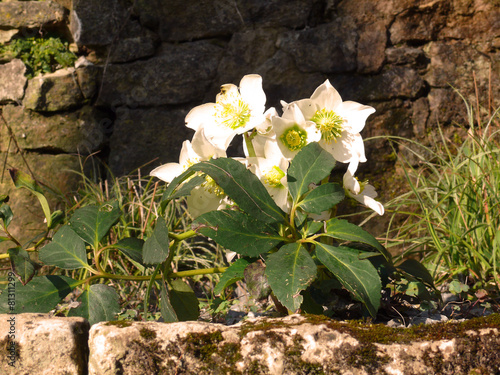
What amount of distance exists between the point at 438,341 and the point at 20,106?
2.68 m

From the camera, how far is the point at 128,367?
952 millimetres

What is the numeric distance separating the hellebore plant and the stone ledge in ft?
0.25

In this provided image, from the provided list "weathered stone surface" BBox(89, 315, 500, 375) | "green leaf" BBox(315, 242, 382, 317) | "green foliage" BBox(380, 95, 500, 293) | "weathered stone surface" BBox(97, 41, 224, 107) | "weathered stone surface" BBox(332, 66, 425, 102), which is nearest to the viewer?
"weathered stone surface" BBox(89, 315, 500, 375)

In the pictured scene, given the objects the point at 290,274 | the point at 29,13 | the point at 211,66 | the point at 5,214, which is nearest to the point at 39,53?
the point at 29,13

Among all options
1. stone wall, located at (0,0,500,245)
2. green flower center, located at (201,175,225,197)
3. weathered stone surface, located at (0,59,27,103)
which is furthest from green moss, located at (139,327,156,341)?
weathered stone surface, located at (0,59,27,103)

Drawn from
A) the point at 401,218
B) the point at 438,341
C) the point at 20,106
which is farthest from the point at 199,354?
the point at 20,106

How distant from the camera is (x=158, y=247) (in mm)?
1054

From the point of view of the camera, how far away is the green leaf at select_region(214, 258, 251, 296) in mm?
1140

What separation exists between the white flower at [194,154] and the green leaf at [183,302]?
307mm

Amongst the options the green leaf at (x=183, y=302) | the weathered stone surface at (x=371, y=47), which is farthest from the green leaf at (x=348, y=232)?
the weathered stone surface at (x=371, y=47)

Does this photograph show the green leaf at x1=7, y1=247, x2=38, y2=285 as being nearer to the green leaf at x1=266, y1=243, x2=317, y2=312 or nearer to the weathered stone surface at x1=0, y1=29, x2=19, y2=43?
the green leaf at x1=266, y1=243, x2=317, y2=312

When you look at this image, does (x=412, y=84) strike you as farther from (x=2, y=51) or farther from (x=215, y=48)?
(x=2, y=51)

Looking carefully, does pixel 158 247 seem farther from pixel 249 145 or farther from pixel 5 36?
pixel 5 36

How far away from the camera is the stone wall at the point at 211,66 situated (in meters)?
2.59
